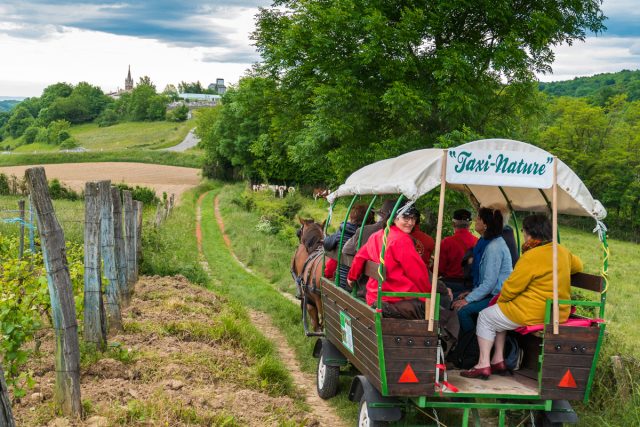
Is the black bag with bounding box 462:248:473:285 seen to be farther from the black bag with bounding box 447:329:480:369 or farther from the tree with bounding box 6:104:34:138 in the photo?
the tree with bounding box 6:104:34:138

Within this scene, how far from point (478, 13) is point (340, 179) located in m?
5.46

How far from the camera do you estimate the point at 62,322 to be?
5777 millimetres

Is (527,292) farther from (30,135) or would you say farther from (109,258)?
(30,135)

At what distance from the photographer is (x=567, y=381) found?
235 inches

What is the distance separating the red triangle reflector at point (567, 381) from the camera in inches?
234

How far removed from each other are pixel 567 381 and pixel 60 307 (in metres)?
4.60

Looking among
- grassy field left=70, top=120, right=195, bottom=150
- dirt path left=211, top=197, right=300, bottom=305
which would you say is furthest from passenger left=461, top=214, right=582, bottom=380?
grassy field left=70, top=120, right=195, bottom=150

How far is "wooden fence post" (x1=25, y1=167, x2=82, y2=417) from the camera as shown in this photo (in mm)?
5641

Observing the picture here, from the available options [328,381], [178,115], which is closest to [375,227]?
[328,381]

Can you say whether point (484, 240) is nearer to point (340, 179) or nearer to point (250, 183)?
point (340, 179)

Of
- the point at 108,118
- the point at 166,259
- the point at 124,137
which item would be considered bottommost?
the point at 166,259

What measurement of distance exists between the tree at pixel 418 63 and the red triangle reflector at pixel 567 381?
28.9 ft

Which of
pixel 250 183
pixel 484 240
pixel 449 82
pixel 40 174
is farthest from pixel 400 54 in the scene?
pixel 250 183

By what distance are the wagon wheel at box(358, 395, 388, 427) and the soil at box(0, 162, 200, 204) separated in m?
45.5
